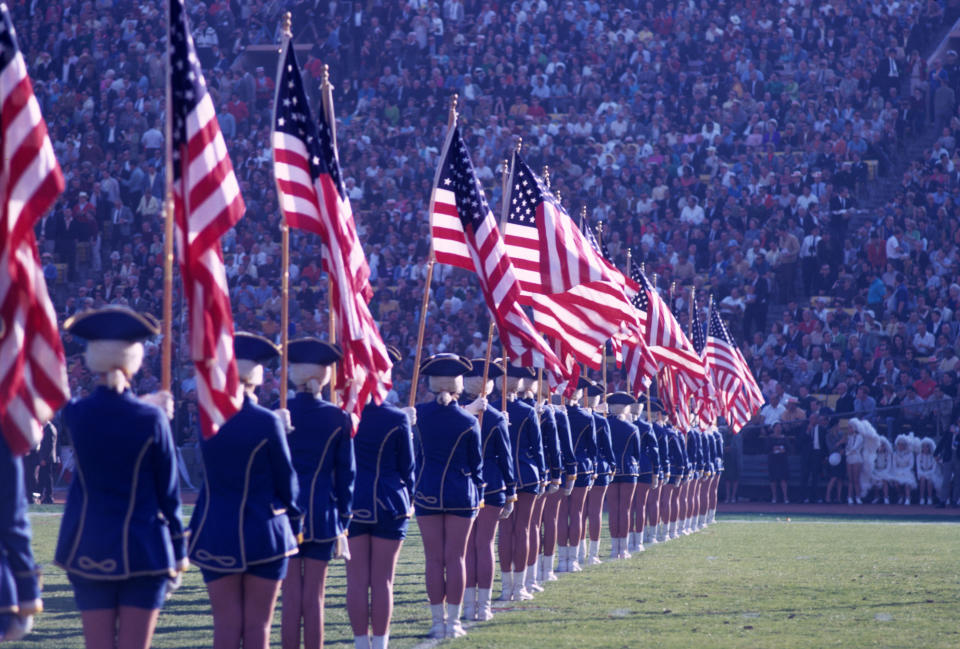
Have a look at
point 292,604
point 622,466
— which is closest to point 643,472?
point 622,466

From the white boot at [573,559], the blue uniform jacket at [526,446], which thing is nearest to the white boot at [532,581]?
the blue uniform jacket at [526,446]

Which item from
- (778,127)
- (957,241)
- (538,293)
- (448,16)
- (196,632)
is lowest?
(196,632)

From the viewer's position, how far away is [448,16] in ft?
128

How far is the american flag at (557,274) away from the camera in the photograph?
1288 cm

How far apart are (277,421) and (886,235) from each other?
1024 inches

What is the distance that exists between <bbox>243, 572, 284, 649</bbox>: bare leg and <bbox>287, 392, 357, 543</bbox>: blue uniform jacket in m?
0.94

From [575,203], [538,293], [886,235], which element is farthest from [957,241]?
[538,293]

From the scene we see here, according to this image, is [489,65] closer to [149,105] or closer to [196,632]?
[149,105]

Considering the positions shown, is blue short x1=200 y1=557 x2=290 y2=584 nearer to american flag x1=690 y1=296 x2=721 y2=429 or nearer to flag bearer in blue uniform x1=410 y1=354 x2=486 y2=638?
flag bearer in blue uniform x1=410 y1=354 x2=486 y2=638

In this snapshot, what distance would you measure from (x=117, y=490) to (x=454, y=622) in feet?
14.4

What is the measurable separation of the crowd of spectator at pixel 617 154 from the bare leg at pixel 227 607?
67.2 ft

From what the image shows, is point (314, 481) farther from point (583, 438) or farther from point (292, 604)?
point (583, 438)

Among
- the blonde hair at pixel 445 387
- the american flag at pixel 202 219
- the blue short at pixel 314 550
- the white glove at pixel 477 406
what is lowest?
the blue short at pixel 314 550

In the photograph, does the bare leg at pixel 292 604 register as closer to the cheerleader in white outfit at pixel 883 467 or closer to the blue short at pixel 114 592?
the blue short at pixel 114 592
